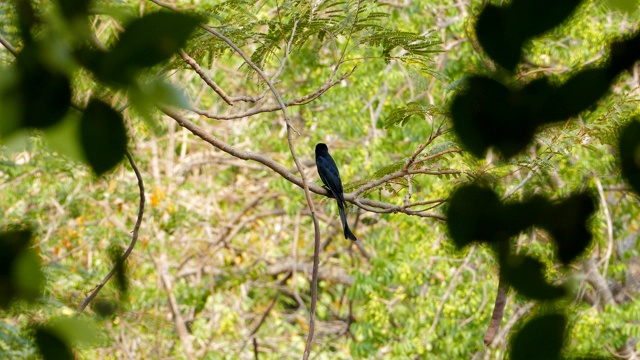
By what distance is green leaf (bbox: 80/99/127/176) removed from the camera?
1.29 feet

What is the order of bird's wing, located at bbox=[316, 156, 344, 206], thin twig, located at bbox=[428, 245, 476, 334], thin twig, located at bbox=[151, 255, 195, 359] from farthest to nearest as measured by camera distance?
thin twig, located at bbox=[151, 255, 195, 359]
thin twig, located at bbox=[428, 245, 476, 334]
bird's wing, located at bbox=[316, 156, 344, 206]

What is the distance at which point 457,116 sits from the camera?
39 cm

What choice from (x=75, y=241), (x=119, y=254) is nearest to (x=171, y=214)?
(x=75, y=241)

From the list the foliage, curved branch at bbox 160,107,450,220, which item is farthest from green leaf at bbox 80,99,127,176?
curved branch at bbox 160,107,450,220

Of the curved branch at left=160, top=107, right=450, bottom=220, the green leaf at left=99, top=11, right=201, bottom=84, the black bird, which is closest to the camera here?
the green leaf at left=99, top=11, right=201, bottom=84

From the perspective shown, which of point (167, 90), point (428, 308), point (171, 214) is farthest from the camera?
point (171, 214)

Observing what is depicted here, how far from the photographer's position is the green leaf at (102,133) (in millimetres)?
393

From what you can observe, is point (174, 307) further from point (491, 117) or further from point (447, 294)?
point (491, 117)

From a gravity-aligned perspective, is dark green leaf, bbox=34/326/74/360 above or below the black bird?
below

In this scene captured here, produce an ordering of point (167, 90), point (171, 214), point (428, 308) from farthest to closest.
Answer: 1. point (171, 214)
2. point (428, 308)
3. point (167, 90)

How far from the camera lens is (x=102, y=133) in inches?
15.6

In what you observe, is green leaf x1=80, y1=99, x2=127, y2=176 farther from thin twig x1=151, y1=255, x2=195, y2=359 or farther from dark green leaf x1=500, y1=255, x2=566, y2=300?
thin twig x1=151, y1=255, x2=195, y2=359

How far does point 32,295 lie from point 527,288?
0.23 meters

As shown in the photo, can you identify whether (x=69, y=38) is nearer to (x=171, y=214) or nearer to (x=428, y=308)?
(x=428, y=308)
